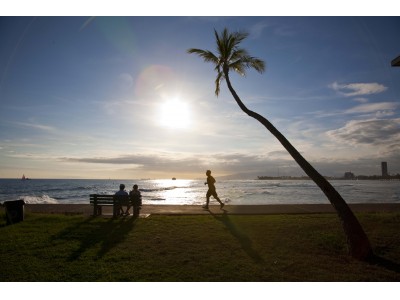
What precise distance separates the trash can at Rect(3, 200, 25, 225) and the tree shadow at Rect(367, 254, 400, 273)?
1210 centimetres

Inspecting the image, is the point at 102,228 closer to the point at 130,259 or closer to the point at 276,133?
the point at 130,259

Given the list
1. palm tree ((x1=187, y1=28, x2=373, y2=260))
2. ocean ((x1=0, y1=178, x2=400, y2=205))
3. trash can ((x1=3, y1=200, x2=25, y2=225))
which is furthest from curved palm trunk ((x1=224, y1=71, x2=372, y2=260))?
ocean ((x1=0, y1=178, x2=400, y2=205))

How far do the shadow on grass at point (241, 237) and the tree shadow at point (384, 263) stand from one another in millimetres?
2534

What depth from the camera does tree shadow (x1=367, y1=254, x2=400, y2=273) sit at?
5.99 m

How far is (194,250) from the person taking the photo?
7316 mm

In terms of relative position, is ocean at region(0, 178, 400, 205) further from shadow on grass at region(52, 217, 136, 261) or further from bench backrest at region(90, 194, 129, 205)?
shadow on grass at region(52, 217, 136, 261)

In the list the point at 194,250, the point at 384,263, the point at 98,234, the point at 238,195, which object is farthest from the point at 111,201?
the point at 238,195

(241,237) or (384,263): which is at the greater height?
(241,237)

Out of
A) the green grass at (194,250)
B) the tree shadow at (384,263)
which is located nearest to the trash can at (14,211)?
the green grass at (194,250)

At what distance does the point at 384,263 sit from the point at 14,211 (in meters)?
12.5

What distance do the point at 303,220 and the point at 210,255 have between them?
5.22 m

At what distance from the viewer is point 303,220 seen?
34.9 ft

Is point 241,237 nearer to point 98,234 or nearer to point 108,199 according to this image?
point 98,234

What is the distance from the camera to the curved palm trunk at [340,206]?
6.88 metres
